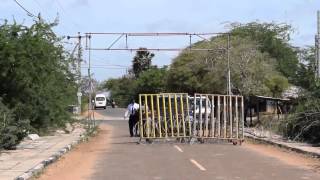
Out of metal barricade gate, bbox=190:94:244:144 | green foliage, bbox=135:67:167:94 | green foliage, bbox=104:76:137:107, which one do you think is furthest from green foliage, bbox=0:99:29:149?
green foliage, bbox=104:76:137:107

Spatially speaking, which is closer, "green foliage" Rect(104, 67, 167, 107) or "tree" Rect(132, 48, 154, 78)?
"green foliage" Rect(104, 67, 167, 107)

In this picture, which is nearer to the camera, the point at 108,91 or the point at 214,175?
the point at 214,175

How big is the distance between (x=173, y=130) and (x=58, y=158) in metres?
7.93

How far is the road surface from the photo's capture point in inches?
596

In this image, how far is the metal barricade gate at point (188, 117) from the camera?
27453 millimetres

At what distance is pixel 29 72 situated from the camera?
25.4 meters

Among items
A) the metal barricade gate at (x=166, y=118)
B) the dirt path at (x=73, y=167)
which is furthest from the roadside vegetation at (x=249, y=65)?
the dirt path at (x=73, y=167)

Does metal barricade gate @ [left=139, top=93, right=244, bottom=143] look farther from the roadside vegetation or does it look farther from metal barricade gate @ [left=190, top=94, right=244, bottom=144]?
the roadside vegetation

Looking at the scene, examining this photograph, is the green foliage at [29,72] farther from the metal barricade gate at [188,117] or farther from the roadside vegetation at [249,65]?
the roadside vegetation at [249,65]

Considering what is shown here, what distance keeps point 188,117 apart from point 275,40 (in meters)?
46.4

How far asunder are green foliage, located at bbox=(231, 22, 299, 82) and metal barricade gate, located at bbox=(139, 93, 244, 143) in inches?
1687

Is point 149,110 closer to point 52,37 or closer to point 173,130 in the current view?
point 173,130

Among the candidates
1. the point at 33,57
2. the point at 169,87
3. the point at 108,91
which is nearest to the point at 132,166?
the point at 33,57

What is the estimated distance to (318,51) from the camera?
33.1 m
